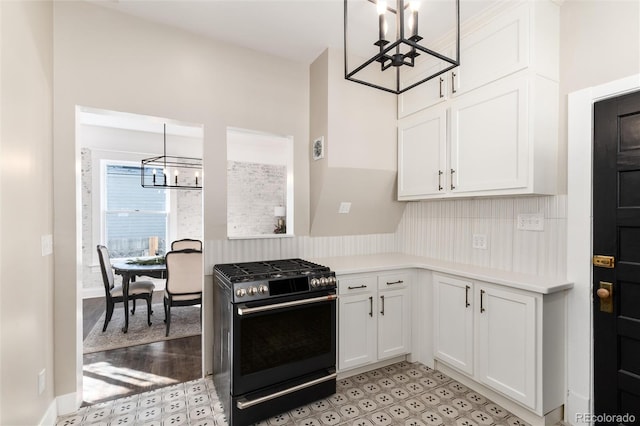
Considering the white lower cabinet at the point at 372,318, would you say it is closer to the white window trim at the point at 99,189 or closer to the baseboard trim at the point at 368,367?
the baseboard trim at the point at 368,367

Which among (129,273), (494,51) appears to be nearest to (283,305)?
(494,51)

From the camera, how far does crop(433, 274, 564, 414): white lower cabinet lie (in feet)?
6.60

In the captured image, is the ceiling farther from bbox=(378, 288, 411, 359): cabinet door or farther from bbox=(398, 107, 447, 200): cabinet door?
bbox=(378, 288, 411, 359): cabinet door

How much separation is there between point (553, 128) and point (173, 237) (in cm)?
581

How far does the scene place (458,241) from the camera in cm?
294

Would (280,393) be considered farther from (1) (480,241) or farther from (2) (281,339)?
(1) (480,241)

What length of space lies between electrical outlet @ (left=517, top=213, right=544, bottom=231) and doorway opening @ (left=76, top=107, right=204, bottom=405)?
317 cm

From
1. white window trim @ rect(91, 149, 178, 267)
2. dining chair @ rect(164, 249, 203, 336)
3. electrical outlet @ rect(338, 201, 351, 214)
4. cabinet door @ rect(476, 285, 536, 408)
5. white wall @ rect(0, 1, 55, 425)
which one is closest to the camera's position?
white wall @ rect(0, 1, 55, 425)

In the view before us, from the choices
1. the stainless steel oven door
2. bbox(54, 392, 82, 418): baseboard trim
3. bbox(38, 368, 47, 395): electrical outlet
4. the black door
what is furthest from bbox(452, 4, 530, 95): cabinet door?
bbox(54, 392, 82, 418): baseboard trim

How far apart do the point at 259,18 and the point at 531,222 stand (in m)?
2.55

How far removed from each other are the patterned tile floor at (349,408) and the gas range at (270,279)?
0.84 metres

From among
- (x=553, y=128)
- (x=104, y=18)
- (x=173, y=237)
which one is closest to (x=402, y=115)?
(x=553, y=128)

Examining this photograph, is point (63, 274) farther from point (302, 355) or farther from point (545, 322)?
point (545, 322)

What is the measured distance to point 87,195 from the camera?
5305 mm
